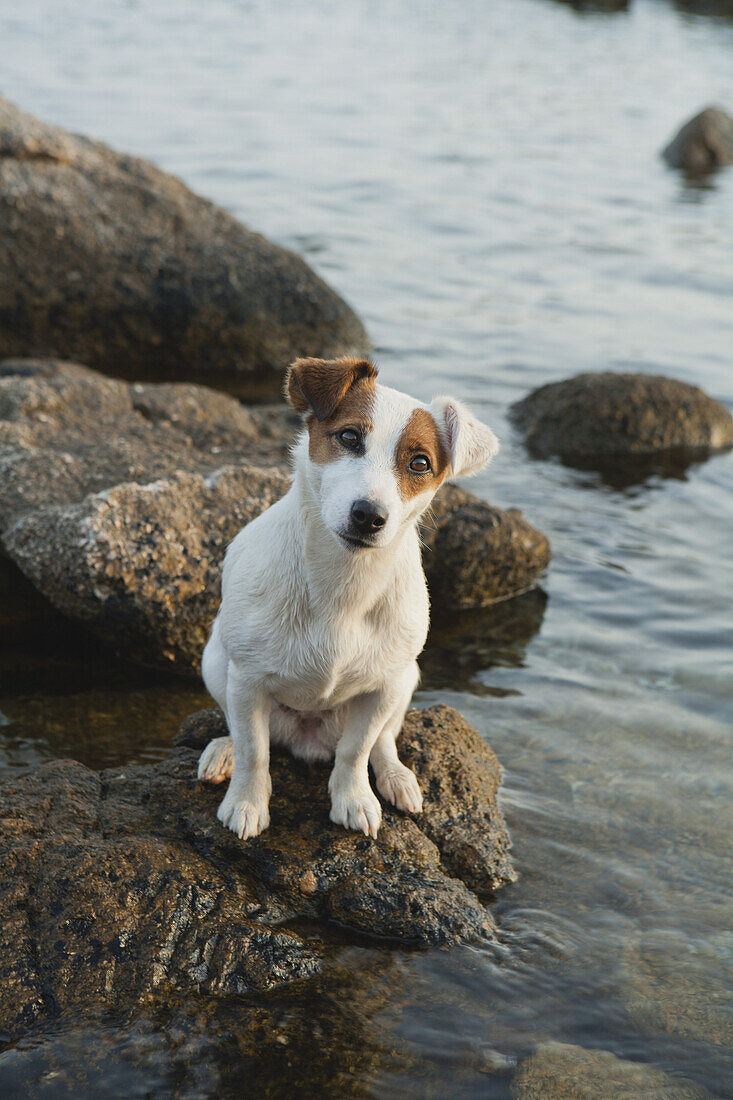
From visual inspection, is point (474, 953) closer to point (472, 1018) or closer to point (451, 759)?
point (472, 1018)

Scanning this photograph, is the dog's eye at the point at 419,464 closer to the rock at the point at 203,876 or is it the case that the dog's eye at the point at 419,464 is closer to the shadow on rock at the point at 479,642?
the rock at the point at 203,876

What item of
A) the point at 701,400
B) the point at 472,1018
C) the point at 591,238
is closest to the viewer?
the point at 472,1018

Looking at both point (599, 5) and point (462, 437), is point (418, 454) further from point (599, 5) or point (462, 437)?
point (599, 5)

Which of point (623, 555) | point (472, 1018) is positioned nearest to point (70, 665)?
point (472, 1018)

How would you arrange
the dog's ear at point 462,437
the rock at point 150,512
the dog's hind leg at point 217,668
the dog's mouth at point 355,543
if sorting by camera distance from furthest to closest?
the rock at point 150,512 < the dog's hind leg at point 217,668 < the dog's ear at point 462,437 < the dog's mouth at point 355,543

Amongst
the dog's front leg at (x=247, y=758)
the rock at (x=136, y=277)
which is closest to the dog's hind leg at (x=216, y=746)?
the dog's front leg at (x=247, y=758)

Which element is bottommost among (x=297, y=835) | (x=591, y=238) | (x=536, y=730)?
(x=536, y=730)

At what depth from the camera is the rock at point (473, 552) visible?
324 inches

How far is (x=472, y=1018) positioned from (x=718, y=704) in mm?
3559

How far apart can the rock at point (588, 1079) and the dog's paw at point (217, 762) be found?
1.86 metres

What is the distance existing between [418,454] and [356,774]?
1.57 meters

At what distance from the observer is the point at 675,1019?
15.5ft

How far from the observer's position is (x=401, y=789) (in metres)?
5.16

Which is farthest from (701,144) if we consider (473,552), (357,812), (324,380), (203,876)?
(203,876)
